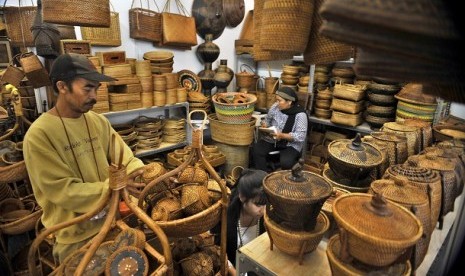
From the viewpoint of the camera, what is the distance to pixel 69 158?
168 centimetres

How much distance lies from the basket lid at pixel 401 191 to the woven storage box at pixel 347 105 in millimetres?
2673

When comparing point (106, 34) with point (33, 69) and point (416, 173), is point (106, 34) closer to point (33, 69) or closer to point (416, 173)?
point (33, 69)

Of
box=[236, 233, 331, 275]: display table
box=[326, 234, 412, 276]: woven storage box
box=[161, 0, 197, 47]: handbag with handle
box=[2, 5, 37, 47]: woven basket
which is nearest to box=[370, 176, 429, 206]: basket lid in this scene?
box=[326, 234, 412, 276]: woven storage box

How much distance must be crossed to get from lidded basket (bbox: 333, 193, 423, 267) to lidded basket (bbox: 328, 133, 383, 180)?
23.1 inches

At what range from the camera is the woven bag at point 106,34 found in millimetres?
3248

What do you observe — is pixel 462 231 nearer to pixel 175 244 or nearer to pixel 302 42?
pixel 302 42

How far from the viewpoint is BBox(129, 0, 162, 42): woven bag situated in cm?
363

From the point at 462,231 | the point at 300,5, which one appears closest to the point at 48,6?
the point at 300,5

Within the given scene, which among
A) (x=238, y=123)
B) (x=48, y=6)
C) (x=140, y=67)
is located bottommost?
(x=238, y=123)

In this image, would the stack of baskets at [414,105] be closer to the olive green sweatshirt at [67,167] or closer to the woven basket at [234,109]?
the woven basket at [234,109]

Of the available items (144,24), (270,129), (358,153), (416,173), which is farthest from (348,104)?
(144,24)

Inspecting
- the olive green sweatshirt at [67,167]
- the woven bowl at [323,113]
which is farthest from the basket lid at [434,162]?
the woven bowl at [323,113]

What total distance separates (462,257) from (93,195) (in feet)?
5.06

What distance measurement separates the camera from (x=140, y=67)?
135 inches
